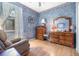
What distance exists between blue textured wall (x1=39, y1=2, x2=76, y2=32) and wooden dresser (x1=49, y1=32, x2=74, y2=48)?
0.57 feet

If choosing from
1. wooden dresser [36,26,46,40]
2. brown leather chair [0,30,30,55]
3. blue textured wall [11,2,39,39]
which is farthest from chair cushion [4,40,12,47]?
wooden dresser [36,26,46,40]

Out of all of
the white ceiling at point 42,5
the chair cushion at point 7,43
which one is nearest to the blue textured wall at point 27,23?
the white ceiling at point 42,5

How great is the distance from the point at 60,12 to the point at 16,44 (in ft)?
3.44

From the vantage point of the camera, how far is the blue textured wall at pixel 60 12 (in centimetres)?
251

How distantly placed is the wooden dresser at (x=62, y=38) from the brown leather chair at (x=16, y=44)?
0.52 m

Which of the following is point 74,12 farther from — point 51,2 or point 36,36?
point 36,36

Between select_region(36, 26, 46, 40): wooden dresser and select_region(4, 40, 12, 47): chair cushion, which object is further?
select_region(36, 26, 46, 40): wooden dresser

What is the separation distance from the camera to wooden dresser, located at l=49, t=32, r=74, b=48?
2626mm

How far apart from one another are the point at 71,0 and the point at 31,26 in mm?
925

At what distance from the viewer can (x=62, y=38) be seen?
267 centimetres

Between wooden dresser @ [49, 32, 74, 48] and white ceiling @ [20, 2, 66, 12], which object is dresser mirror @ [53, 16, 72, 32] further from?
white ceiling @ [20, 2, 66, 12]

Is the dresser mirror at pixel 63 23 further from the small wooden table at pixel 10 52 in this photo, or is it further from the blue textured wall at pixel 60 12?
the small wooden table at pixel 10 52

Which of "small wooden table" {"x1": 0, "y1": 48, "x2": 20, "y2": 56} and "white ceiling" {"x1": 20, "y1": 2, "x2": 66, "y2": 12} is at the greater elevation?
"white ceiling" {"x1": 20, "y1": 2, "x2": 66, "y2": 12}

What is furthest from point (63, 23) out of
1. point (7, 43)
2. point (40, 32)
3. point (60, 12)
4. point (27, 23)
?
point (7, 43)
